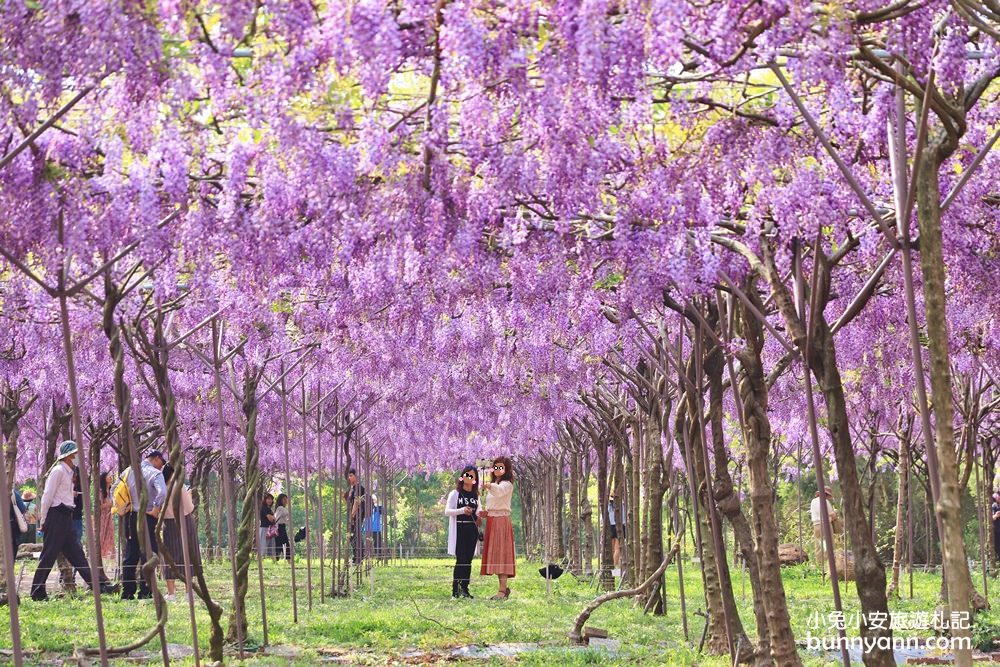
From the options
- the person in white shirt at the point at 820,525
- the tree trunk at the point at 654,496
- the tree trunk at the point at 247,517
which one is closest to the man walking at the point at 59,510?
the tree trunk at the point at 247,517

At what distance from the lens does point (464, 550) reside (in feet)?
55.9

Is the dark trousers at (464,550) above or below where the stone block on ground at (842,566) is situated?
above

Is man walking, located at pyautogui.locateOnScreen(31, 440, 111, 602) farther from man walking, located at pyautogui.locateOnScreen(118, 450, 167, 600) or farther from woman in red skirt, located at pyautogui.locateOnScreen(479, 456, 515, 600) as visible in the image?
woman in red skirt, located at pyautogui.locateOnScreen(479, 456, 515, 600)

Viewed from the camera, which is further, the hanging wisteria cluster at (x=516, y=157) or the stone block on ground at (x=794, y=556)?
the stone block on ground at (x=794, y=556)

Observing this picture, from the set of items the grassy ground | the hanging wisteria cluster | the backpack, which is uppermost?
the hanging wisteria cluster

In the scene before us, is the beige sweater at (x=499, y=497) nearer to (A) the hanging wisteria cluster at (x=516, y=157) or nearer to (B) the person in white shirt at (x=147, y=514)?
(B) the person in white shirt at (x=147, y=514)

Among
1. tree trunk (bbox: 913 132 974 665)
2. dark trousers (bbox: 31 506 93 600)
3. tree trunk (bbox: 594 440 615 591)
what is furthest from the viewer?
tree trunk (bbox: 594 440 615 591)

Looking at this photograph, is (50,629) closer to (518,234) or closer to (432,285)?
(432,285)

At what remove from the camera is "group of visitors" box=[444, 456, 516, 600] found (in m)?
16.4

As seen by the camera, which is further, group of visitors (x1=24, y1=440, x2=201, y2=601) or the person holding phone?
the person holding phone

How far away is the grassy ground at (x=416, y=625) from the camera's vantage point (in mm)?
9805

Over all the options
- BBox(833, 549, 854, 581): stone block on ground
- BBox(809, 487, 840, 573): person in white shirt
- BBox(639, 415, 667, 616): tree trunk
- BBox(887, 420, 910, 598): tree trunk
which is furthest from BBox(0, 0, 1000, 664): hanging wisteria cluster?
BBox(833, 549, 854, 581): stone block on ground

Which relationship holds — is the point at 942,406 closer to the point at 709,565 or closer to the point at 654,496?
the point at 709,565

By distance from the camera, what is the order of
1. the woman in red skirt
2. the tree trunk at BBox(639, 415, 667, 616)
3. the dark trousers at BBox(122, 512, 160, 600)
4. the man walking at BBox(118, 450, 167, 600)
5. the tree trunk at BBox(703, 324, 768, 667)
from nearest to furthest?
1. the tree trunk at BBox(703, 324, 768, 667)
2. the tree trunk at BBox(639, 415, 667, 616)
3. the man walking at BBox(118, 450, 167, 600)
4. the dark trousers at BBox(122, 512, 160, 600)
5. the woman in red skirt
